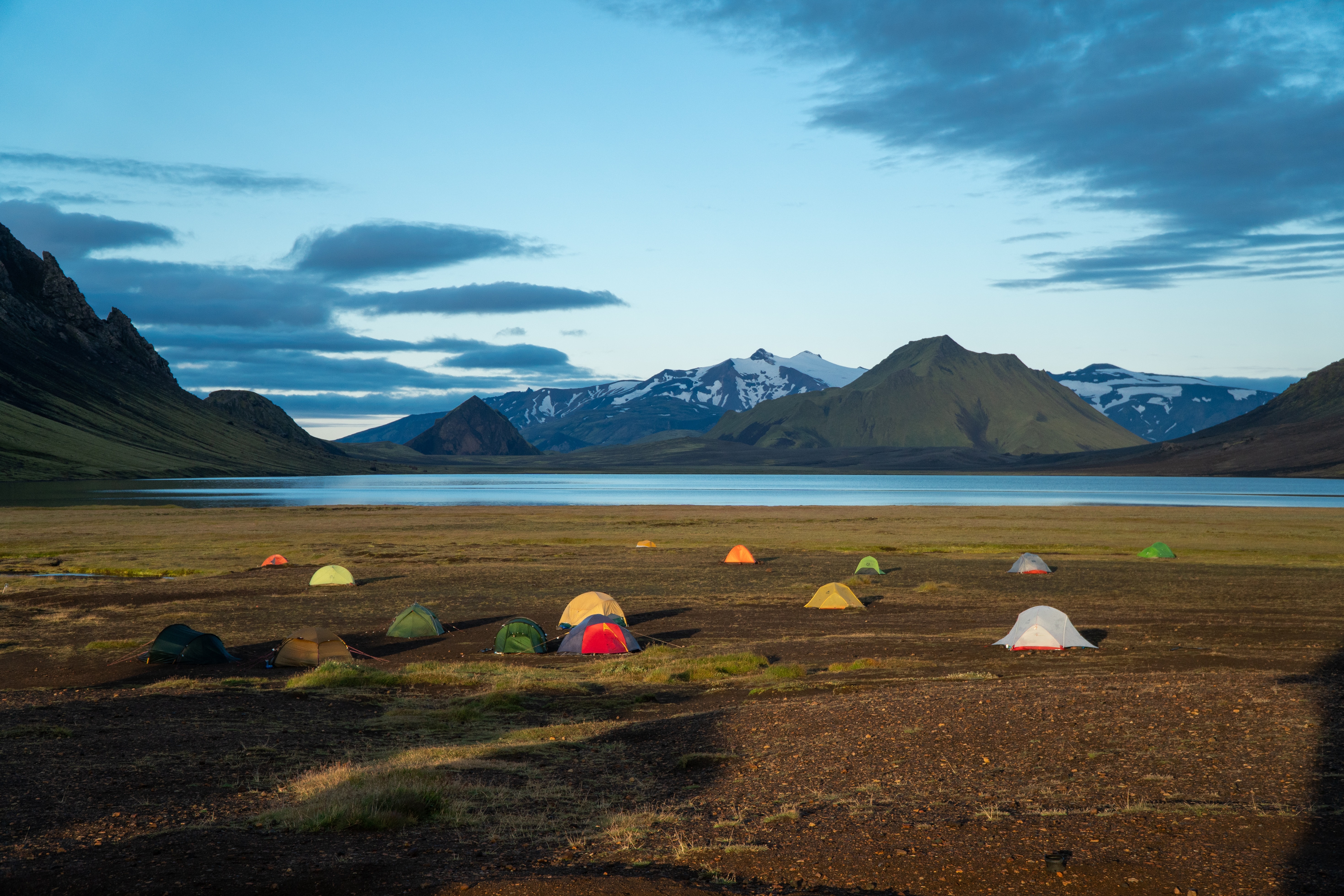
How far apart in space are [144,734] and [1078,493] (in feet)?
513

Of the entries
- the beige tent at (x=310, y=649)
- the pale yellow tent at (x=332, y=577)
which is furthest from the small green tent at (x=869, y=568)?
the beige tent at (x=310, y=649)

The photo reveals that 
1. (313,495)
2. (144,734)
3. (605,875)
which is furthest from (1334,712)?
(313,495)

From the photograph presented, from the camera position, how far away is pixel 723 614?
1335 inches

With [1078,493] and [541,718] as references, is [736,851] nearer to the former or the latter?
[541,718]

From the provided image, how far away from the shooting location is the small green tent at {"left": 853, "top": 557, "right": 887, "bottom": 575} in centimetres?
4394

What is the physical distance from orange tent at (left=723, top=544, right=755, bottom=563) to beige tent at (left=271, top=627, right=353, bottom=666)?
26.7 meters

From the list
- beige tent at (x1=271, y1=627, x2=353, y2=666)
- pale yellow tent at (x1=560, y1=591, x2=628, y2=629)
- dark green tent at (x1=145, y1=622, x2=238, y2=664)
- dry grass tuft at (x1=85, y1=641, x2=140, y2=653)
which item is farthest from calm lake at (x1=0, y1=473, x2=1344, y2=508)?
beige tent at (x1=271, y1=627, x2=353, y2=666)

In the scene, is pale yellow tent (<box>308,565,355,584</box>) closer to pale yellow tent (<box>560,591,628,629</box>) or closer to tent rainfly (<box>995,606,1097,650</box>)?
pale yellow tent (<box>560,591,628,629</box>)

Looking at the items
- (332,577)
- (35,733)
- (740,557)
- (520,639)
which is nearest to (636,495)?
(740,557)

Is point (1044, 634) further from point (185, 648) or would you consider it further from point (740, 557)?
point (740, 557)

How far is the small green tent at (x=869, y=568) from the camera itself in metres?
43.9

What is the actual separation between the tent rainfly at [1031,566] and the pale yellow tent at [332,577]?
99.4 ft

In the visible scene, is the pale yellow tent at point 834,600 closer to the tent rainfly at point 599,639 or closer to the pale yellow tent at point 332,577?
the tent rainfly at point 599,639

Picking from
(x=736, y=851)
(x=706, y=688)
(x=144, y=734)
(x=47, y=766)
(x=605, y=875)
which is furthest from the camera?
(x=706, y=688)
